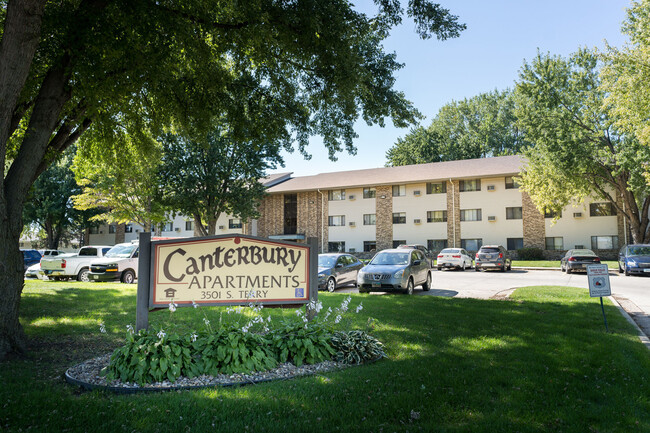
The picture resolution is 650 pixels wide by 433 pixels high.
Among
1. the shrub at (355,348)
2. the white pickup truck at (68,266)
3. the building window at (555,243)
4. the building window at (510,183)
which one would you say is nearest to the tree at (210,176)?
the white pickup truck at (68,266)

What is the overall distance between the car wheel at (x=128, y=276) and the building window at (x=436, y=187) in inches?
1109

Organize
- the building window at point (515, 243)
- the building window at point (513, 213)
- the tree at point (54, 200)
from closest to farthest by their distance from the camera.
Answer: the building window at point (515, 243)
the building window at point (513, 213)
the tree at point (54, 200)

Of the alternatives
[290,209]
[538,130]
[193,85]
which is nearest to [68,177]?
[290,209]

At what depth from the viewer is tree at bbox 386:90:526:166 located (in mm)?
56094

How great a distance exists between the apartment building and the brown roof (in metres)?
0.09

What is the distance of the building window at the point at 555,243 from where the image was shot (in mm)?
35594

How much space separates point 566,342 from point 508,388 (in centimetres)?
290

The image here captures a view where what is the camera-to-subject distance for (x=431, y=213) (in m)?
40.1

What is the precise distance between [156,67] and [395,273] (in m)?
9.56

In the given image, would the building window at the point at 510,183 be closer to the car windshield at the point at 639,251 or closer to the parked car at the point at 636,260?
the parked car at the point at 636,260

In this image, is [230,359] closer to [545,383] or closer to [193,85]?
[545,383]

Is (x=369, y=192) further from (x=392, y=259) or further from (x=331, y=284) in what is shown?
(x=392, y=259)

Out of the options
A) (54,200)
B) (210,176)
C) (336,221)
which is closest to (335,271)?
(210,176)

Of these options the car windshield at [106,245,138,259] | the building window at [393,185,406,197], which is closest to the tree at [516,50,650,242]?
the building window at [393,185,406,197]
